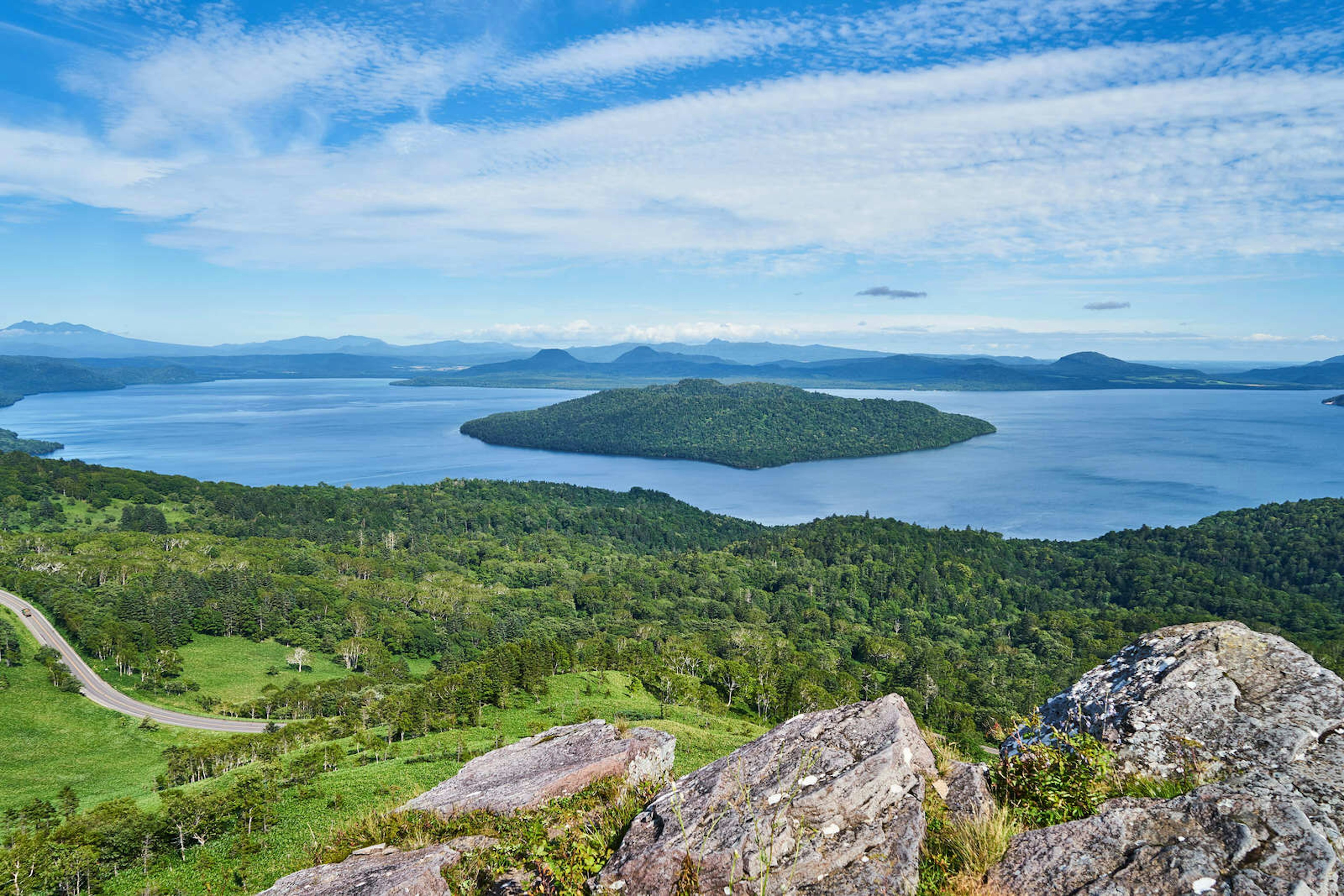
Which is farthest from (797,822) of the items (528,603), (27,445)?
(27,445)

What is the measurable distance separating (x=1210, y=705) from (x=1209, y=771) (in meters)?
0.79

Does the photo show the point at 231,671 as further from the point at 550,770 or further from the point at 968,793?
the point at 968,793

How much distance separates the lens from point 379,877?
6082 mm

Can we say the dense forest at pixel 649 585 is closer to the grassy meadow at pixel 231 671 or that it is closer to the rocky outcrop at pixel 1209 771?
the grassy meadow at pixel 231 671

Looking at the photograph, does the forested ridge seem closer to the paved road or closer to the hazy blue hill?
the paved road

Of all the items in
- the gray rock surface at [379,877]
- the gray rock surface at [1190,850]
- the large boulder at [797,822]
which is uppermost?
the gray rock surface at [1190,850]

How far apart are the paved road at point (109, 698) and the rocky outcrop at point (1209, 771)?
155 ft

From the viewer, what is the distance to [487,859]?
20.0 ft

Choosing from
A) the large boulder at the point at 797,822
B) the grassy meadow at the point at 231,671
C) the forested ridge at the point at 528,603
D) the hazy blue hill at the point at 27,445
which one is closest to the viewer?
the large boulder at the point at 797,822

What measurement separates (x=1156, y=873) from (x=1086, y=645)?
78.6 metres

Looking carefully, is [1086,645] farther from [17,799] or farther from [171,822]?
[17,799]

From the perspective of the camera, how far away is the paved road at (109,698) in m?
42.3

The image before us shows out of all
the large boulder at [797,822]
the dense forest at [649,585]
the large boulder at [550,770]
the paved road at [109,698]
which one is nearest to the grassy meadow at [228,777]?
the large boulder at [550,770]

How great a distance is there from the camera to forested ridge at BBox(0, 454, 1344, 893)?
3431 centimetres
